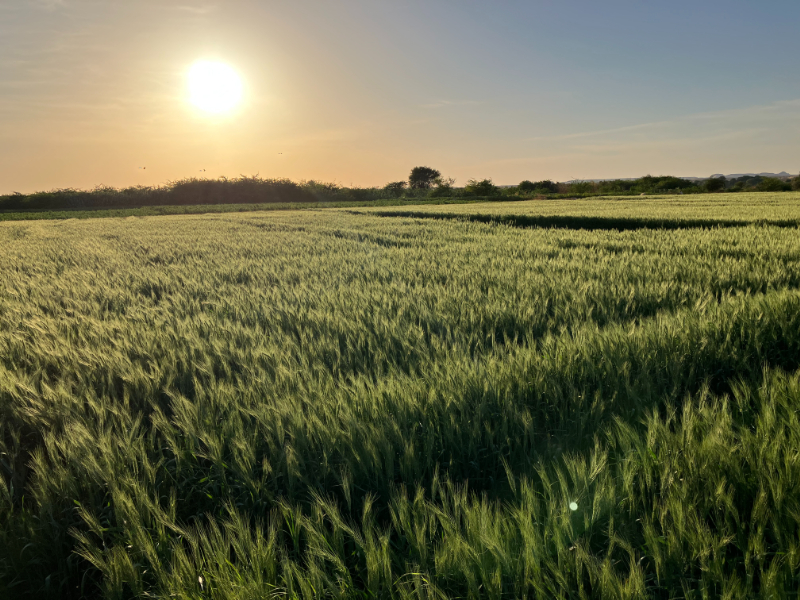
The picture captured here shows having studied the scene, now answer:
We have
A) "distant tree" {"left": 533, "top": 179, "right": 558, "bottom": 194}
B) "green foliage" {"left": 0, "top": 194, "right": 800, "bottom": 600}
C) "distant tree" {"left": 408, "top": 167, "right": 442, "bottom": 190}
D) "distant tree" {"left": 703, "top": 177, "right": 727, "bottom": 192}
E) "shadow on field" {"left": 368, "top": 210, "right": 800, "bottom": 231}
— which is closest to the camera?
"green foliage" {"left": 0, "top": 194, "right": 800, "bottom": 600}

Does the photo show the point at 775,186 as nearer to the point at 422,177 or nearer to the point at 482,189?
the point at 482,189

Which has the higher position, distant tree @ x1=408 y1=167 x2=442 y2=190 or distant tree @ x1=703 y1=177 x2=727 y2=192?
distant tree @ x1=408 y1=167 x2=442 y2=190

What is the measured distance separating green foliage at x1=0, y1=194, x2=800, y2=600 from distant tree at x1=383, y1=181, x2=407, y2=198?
60190 mm

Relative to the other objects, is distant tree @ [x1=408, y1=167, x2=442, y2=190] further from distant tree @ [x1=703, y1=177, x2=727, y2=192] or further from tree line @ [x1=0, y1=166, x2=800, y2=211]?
distant tree @ [x1=703, y1=177, x2=727, y2=192]

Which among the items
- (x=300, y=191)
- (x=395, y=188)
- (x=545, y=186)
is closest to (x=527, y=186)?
(x=545, y=186)

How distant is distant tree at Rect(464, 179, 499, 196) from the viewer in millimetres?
60600

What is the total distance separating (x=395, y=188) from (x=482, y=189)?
12609mm

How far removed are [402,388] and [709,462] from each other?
1.02 m

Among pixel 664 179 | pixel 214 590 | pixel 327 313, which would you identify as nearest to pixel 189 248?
pixel 327 313

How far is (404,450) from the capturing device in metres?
1.36

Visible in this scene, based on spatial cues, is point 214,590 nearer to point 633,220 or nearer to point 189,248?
point 189,248

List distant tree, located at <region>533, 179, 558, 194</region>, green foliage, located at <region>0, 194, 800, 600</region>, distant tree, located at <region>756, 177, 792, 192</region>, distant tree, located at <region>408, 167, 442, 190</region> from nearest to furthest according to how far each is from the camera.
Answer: green foliage, located at <region>0, 194, 800, 600</region> → distant tree, located at <region>756, 177, 792, 192</region> → distant tree, located at <region>533, 179, 558, 194</region> → distant tree, located at <region>408, 167, 442, 190</region>

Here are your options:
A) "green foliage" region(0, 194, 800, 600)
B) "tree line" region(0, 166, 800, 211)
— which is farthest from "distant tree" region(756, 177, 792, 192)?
"green foliage" region(0, 194, 800, 600)

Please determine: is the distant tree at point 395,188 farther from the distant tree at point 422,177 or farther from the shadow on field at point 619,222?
the shadow on field at point 619,222
